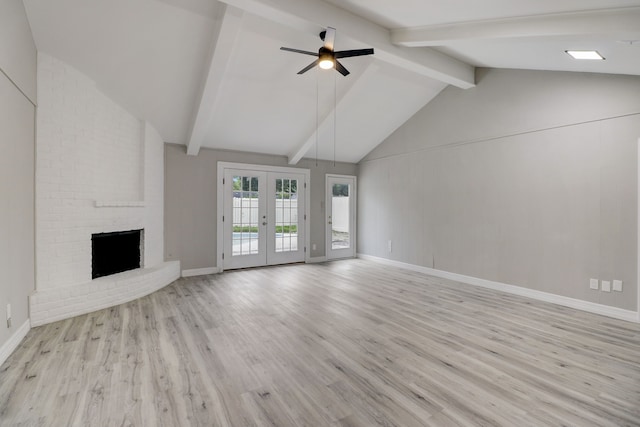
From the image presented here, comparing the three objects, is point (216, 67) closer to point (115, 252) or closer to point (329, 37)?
point (329, 37)

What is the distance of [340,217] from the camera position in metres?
7.73

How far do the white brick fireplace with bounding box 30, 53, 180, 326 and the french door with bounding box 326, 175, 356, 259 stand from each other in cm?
409

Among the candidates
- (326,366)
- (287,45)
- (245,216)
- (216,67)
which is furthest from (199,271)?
(287,45)

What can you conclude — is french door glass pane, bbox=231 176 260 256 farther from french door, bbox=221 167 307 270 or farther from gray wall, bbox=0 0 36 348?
gray wall, bbox=0 0 36 348

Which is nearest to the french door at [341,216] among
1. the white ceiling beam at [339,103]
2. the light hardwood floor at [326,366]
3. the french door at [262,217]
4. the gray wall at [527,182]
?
the french door at [262,217]

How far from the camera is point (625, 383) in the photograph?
2254mm

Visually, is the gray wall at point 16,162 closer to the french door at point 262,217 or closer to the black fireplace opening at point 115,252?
the black fireplace opening at point 115,252

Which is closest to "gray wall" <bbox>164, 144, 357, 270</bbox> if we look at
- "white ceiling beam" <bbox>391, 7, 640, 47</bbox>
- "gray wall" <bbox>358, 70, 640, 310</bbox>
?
"gray wall" <bbox>358, 70, 640, 310</bbox>

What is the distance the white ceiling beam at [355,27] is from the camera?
10.0 feet

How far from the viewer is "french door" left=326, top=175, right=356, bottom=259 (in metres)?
7.54

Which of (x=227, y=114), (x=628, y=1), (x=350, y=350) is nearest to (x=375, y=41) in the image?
(x=628, y=1)

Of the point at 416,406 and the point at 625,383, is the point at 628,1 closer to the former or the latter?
the point at 625,383

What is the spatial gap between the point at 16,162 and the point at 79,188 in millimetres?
940

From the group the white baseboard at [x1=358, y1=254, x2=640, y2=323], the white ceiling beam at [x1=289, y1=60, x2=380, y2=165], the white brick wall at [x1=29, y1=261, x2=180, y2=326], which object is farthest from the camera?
the white ceiling beam at [x1=289, y1=60, x2=380, y2=165]
